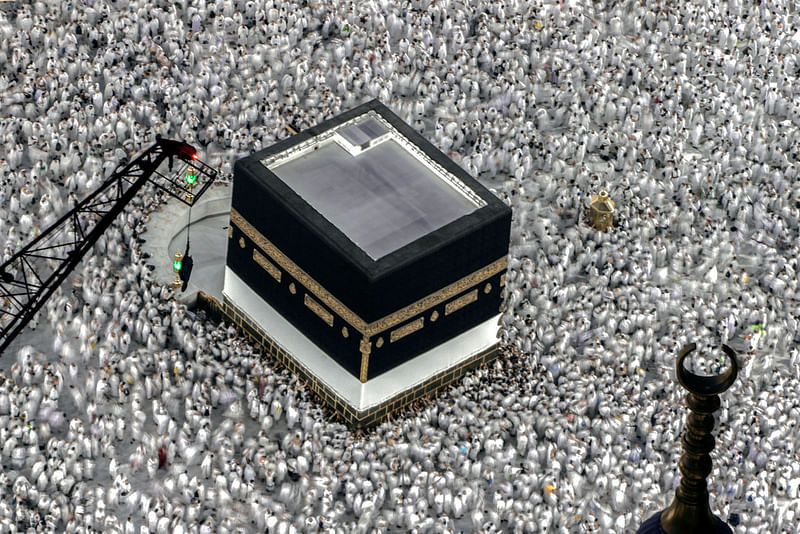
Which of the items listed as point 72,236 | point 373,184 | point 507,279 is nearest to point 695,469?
point 373,184

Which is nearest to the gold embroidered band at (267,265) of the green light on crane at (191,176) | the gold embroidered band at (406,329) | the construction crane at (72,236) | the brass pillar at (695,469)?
the construction crane at (72,236)

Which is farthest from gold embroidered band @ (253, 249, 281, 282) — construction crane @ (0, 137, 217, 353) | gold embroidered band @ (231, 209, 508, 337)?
construction crane @ (0, 137, 217, 353)

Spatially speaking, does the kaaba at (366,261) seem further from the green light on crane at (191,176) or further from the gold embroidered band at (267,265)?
the green light on crane at (191,176)

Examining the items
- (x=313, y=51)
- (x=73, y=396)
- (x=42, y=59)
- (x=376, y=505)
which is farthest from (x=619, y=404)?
(x=42, y=59)

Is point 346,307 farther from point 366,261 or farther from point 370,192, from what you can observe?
point 370,192

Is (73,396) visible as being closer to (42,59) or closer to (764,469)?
(42,59)

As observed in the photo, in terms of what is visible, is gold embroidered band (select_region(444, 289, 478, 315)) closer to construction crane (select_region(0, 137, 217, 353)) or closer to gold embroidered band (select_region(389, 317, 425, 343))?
gold embroidered band (select_region(389, 317, 425, 343))
